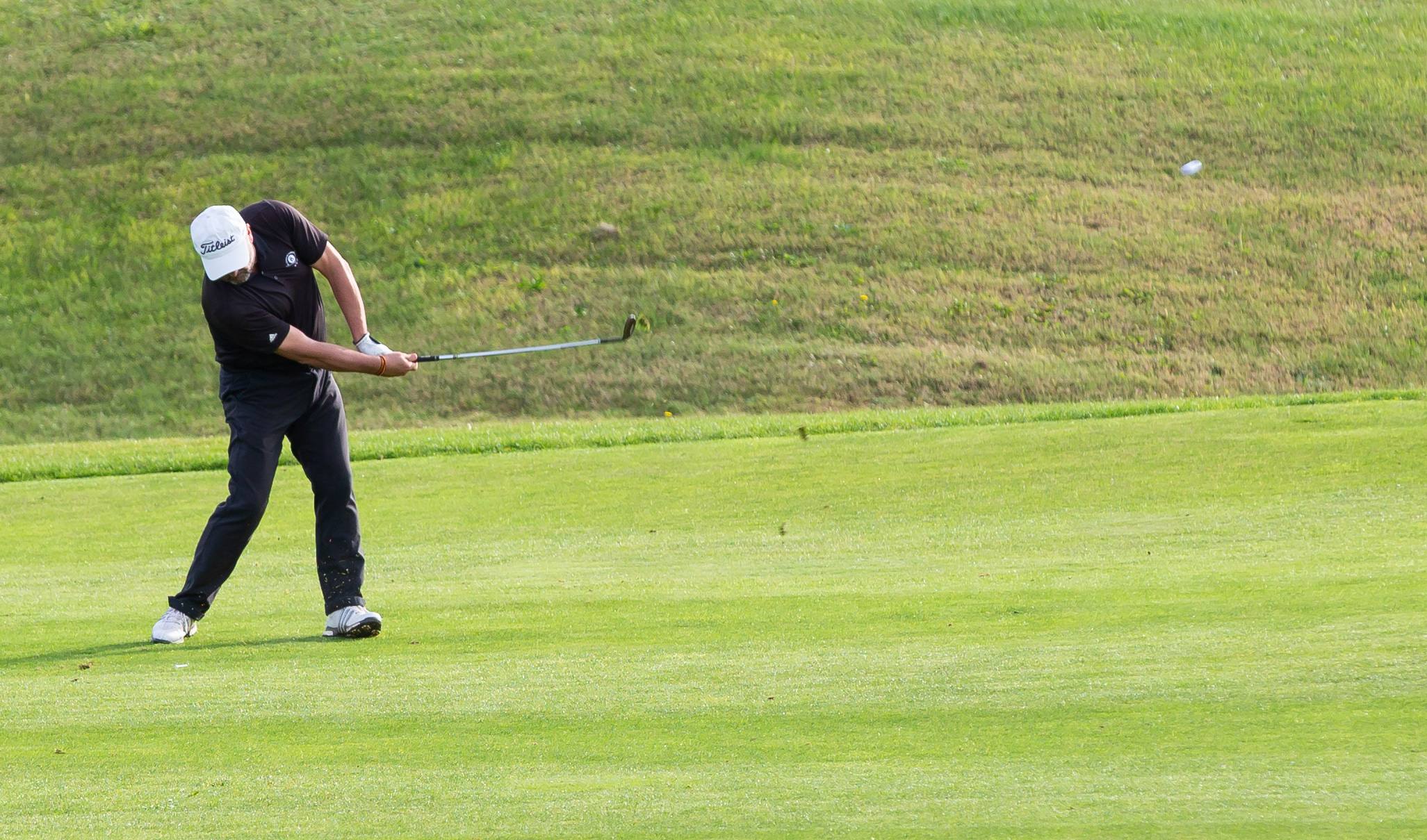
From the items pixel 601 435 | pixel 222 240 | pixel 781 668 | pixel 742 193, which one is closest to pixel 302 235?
pixel 222 240

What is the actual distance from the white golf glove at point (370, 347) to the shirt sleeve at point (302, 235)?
0.40m

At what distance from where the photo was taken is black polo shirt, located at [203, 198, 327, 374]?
6.49 m

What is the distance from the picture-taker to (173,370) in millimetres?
25734

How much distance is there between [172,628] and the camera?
6.39 m

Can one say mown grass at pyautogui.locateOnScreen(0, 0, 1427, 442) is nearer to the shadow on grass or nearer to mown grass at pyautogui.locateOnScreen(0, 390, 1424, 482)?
mown grass at pyautogui.locateOnScreen(0, 390, 1424, 482)

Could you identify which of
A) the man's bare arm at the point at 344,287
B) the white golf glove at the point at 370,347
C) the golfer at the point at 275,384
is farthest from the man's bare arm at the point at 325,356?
the man's bare arm at the point at 344,287

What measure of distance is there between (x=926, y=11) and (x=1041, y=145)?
6639 millimetres

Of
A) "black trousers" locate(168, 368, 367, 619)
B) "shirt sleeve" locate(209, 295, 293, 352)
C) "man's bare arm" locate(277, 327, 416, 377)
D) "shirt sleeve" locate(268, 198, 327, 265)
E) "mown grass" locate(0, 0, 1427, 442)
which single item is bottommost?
"mown grass" locate(0, 0, 1427, 442)

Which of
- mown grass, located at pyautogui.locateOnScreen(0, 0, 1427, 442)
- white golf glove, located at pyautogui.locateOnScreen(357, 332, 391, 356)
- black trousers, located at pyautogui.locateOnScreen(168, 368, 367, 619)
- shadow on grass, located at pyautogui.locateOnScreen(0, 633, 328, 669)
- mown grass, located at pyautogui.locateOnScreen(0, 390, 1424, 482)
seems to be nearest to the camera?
shadow on grass, located at pyautogui.locateOnScreen(0, 633, 328, 669)

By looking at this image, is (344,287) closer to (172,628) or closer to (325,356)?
(325,356)

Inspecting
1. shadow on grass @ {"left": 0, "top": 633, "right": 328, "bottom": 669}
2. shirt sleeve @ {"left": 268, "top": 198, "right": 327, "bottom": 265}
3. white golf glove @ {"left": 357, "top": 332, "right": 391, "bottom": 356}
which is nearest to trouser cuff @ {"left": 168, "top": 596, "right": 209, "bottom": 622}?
shadow on grass @ {"left": 0, "top": 633, "right": 328, "bottom": 669}

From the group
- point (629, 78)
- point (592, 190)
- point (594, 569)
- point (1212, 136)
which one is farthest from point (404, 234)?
point (594, 569)

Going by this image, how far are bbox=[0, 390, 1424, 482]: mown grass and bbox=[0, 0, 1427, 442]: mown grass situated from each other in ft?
21.1

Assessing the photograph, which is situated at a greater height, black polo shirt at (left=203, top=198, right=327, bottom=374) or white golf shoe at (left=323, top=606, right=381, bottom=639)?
black polo shirt at (left=203, top=198, right=327, bottom=374)
